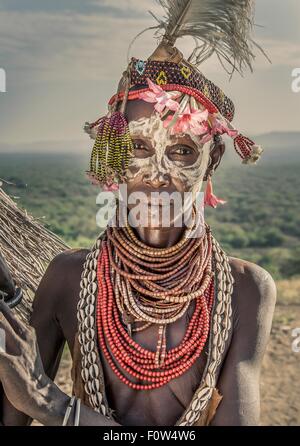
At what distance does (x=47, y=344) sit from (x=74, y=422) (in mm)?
475

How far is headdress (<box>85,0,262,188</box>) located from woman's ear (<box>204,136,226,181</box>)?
0.04 m

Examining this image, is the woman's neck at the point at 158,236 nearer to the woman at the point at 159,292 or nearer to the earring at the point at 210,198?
the woman at the point at 159,292

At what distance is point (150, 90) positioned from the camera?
2.75 meters

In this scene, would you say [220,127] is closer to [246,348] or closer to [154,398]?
[246,348]

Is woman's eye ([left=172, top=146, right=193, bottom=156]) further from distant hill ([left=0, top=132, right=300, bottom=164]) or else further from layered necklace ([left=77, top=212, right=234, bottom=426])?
distant hill ([left=0, top=132, right=300, bottom=164])

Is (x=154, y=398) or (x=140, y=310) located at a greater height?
(x=140, y=310)

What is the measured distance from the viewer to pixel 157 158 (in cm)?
273

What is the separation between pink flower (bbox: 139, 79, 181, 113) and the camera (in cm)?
270

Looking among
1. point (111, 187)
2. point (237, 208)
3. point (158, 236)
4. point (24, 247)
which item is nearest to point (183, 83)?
point (111, 187)

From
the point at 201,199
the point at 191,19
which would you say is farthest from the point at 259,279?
the point at 191,19

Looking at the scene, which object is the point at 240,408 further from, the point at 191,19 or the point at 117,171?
the point at 191,19

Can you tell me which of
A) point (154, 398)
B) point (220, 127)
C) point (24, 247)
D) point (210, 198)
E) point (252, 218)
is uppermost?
point (220, 127)

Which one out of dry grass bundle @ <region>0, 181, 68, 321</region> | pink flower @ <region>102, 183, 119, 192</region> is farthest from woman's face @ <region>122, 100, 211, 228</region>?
dry grass bundle @ <region>0, 181, 68, 321</region>

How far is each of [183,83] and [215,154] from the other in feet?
1.25
